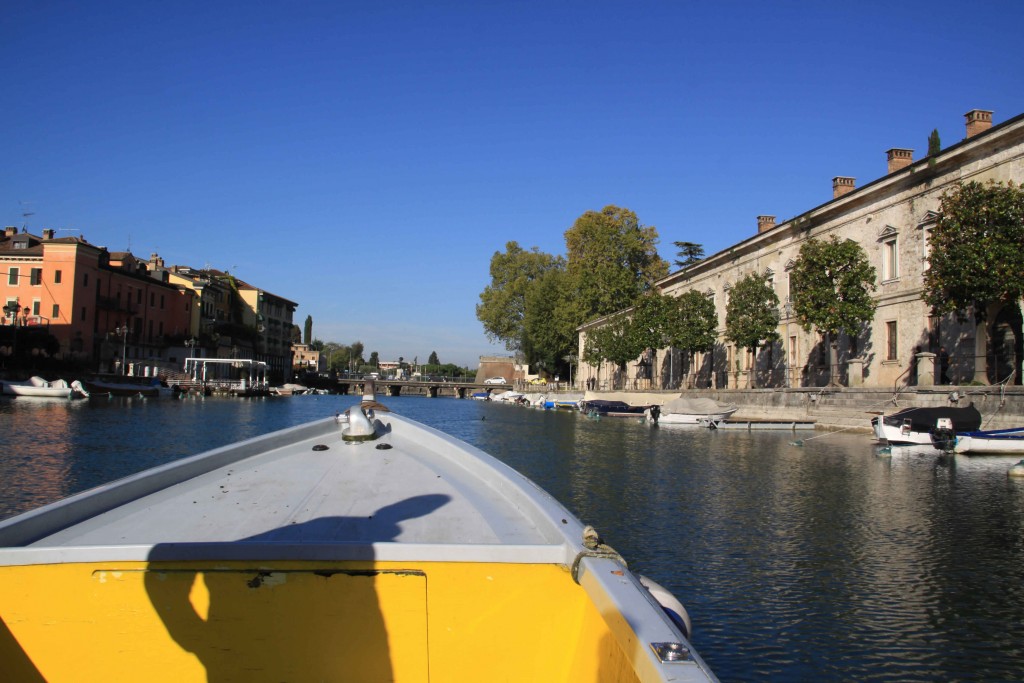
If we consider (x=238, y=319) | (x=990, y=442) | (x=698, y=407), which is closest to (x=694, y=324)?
(x=698, y=407)

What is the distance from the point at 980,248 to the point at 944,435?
244 inches

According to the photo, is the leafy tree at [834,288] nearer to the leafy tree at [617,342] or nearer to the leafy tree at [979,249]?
the leafy tree at [979,249]

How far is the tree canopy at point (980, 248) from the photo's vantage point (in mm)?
23422

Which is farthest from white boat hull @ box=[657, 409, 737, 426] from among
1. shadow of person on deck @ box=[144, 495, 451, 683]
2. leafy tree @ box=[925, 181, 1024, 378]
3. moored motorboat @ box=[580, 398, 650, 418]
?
shadow of person on deck @ box=[144, 495, 451, 683]

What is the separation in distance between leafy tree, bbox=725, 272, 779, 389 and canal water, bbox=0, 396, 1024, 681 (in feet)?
51.7

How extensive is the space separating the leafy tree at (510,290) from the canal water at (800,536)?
182ft

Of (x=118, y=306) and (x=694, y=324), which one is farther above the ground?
(x=118, y=306)

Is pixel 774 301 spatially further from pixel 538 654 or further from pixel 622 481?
pixel 538 654

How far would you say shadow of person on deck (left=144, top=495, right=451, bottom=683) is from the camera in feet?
10.6

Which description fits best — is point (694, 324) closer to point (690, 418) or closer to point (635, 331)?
point (635, 331)

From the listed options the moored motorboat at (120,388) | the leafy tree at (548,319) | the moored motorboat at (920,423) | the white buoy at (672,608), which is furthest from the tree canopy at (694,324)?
the white buoy at (672,608)

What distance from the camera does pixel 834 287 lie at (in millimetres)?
32625

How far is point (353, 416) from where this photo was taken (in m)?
6.91

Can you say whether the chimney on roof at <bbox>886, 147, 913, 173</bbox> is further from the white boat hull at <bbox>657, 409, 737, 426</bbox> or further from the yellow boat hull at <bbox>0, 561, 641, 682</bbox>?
the yellow boat hull at <bbox>0, 561, 641, 682</bbox>
